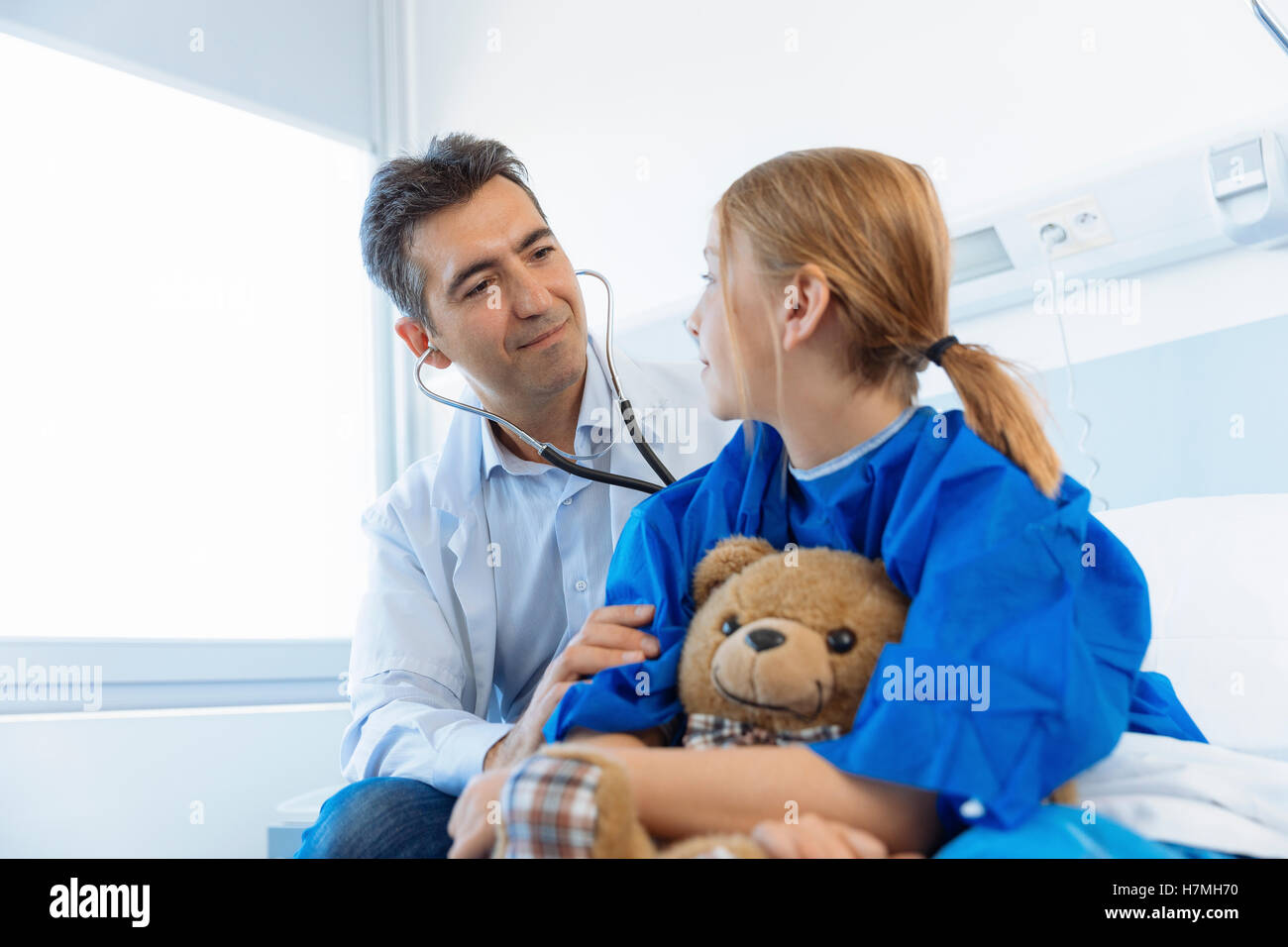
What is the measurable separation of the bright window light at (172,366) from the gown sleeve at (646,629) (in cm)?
162

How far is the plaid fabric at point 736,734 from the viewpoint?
33.5 inches

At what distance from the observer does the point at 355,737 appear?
141cm

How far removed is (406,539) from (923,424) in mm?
847

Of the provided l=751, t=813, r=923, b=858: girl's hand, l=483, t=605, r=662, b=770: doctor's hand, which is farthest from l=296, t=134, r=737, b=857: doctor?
l=751, t=813, r=923, b=858: girl's hand

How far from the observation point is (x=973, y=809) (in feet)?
2.44

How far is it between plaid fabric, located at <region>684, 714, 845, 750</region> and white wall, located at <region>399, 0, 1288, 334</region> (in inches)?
45.9

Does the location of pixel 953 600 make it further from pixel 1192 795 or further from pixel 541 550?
pixel 541 550

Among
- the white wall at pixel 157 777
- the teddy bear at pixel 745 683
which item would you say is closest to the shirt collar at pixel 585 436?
the teddy bear at pixel 745 683

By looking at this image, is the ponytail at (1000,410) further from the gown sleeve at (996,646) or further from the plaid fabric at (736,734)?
the plaid fabric at (736,734)

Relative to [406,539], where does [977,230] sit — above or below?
above

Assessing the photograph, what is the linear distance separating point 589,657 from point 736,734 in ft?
0.71

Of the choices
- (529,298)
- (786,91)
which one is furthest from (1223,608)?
(786,91)

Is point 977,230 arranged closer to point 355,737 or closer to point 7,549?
point 355,737
